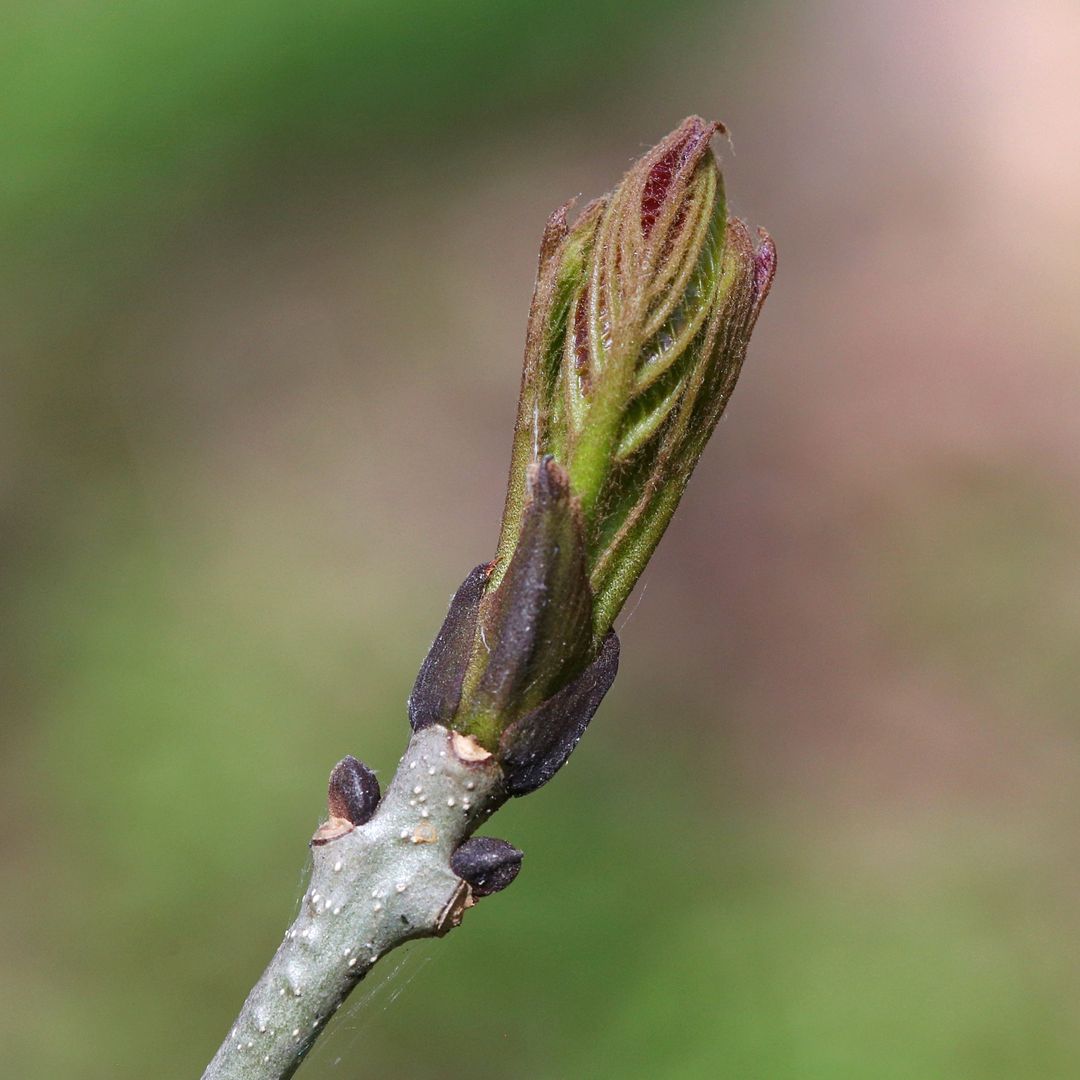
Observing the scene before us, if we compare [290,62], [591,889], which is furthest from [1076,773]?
[290,62]

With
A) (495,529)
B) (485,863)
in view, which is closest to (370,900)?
(485,863)

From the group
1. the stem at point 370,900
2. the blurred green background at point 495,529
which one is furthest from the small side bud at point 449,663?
the blurred green background at point 495,529

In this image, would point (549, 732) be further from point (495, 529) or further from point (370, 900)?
point (495, 529)

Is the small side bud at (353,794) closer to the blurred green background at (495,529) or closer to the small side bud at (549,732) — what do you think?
the small side bud at (549,732)

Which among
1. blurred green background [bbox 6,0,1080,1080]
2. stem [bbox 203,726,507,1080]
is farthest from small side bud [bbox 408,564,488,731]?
blurred green background [bbox 6,0,1080,1080]

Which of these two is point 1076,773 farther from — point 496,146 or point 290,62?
point 290,62

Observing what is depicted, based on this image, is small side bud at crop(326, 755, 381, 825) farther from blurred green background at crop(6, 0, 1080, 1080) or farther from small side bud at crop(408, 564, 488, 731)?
→ blurred green background at crop(6, 0, 1080, 1080)

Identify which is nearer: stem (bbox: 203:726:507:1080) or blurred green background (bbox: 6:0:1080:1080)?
stem (bbox: 203:726:507:1080)
